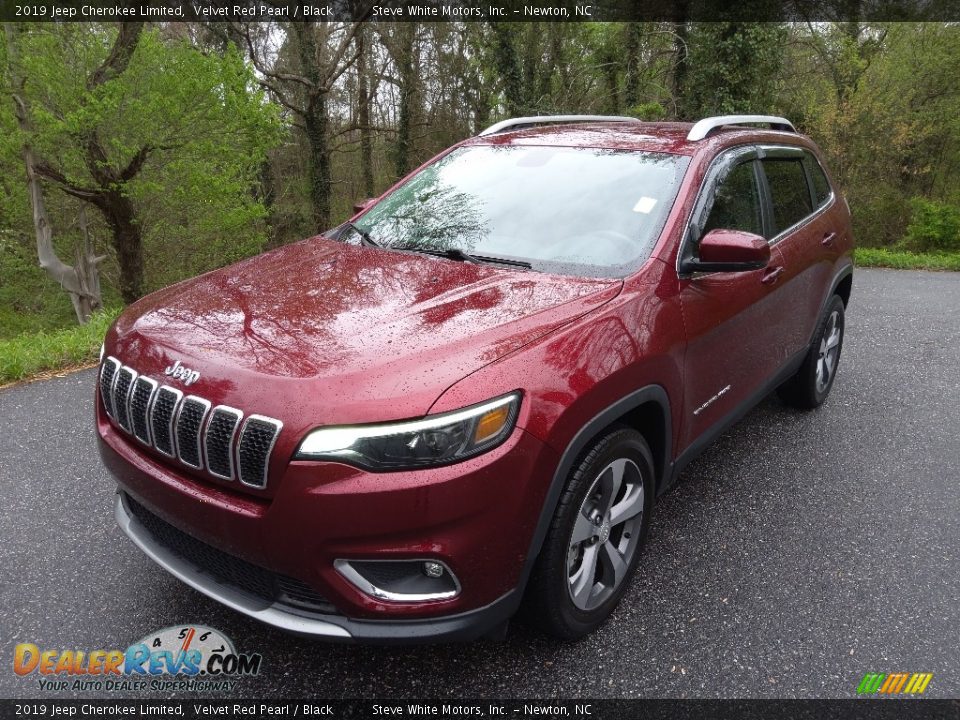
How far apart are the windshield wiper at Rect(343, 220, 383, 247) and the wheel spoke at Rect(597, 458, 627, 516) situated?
58.8 inches

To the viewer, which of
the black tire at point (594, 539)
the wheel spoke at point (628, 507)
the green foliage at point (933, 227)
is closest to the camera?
the black tire at point (594, 539)

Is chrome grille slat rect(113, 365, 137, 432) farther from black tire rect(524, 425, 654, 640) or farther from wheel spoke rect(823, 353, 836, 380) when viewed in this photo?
wheel spoke rect(823, 353, 836, 380)

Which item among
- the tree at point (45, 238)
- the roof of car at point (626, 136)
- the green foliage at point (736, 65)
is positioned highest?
the green foliage at point (736, 65)

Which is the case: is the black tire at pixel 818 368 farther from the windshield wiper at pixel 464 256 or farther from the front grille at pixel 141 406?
the front grille at pixel 141 406

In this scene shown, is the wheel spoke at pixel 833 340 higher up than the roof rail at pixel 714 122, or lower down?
lower down

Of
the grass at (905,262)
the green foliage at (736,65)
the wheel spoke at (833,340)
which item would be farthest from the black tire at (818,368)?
the green foliage at (736,65)

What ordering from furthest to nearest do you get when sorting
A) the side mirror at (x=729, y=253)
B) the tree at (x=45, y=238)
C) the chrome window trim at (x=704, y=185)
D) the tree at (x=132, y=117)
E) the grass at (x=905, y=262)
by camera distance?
the tree at (x=45, y=238) < the tree at (x=132, y=117) < the grass at (x=905, y=262) < the chrome window trim at (x=704, y=185) < the side mirror at (x=729, y=253)

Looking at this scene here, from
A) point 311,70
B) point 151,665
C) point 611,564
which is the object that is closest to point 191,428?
point 151,665

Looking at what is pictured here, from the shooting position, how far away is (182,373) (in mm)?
2049

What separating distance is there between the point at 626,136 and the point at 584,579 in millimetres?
2149

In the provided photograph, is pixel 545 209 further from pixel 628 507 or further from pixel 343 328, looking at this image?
pixel 628 507

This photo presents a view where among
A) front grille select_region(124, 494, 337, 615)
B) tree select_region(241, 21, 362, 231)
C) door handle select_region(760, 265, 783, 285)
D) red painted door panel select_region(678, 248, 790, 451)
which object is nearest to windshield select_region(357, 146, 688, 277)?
red painted door panel select_region(678, 248, 790, 451)

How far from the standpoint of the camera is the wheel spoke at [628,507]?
2438mm

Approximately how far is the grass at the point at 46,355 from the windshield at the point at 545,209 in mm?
3327
